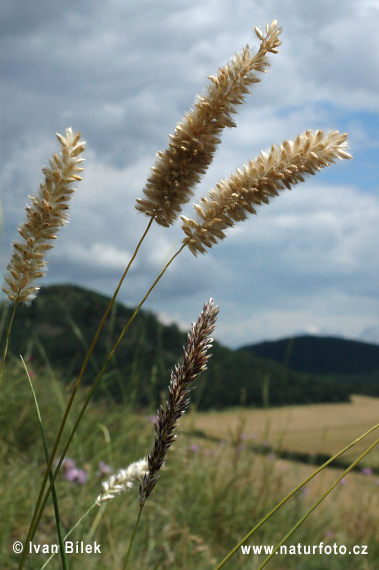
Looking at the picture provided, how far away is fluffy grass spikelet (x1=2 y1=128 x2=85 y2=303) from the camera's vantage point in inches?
36.8

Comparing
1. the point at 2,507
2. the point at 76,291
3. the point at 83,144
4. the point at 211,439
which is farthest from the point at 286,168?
the point at 76,291

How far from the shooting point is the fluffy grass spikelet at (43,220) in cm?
93

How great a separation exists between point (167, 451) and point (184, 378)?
135 mm

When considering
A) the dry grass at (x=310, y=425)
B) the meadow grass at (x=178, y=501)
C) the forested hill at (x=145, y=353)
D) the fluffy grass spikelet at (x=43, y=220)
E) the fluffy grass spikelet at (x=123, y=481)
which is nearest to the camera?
the fluffy grass spikelet at (x=43, y=220)

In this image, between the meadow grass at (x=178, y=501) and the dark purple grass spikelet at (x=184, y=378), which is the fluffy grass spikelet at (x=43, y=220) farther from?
the meadow grass at (x=178, y=501)

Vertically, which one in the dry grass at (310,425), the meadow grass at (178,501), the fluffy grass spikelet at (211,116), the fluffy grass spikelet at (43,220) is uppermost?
the fluffy grass spikelet at (211,116)

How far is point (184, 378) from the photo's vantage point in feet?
3.14

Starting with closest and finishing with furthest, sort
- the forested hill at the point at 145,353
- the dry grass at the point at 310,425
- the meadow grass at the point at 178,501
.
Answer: the meadow grass at the point at 178,501 → the dry grass at the point at 310,425 → the forested hill at the point at 145,353

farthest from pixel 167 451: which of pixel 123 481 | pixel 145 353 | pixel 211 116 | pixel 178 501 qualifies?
pixel 145 353

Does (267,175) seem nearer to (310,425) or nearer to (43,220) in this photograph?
(43,220)

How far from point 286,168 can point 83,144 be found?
35 centimetres

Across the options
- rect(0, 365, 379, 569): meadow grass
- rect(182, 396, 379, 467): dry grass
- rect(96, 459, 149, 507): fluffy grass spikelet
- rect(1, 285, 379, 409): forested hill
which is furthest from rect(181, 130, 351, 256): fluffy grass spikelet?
rect(1, 285, 379, 409): forested hill

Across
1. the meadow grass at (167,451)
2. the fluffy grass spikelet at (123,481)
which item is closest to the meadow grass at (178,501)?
the meadow grass at (167,451)

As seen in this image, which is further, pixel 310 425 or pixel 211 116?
pixel 310 425
